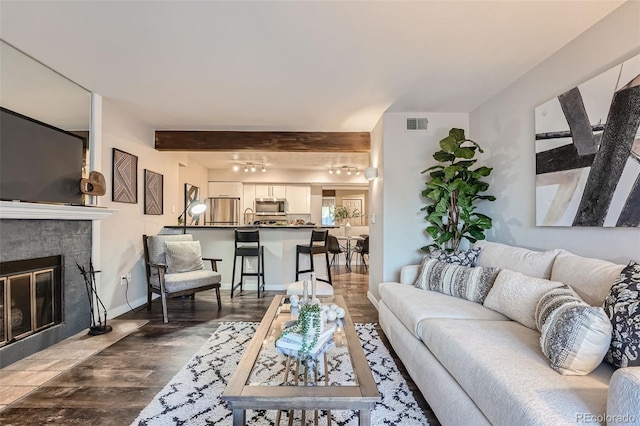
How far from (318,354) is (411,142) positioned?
9.53 feet

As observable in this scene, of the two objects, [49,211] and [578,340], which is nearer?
[578,340]

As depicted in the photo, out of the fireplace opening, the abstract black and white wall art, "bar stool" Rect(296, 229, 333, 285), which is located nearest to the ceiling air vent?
the abstract black and white wall art

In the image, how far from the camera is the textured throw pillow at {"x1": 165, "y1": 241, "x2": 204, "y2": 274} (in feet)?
12.5

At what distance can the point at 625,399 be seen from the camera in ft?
2.76

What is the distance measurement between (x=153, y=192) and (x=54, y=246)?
1744mm

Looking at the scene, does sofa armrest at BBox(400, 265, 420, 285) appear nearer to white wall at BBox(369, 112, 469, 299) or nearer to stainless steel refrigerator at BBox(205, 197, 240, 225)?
white wall at BBox(369, 112, 469, 299)

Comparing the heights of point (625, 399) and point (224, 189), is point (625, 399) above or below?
below

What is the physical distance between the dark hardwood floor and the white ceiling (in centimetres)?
239

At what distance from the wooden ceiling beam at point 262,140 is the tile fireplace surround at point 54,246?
1.67 meters

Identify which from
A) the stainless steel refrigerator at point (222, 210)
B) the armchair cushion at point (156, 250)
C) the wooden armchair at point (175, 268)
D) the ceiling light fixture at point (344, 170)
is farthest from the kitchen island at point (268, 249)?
the ceiling light fixture at point (344, 170)

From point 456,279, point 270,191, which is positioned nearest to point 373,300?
point 456,279

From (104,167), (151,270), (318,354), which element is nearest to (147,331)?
(151,270)

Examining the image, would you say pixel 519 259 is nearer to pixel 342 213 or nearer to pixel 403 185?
pixel 403 185

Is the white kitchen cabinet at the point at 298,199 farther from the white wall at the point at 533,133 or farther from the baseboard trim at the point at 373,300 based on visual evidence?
the white wall at the point at 533,133
